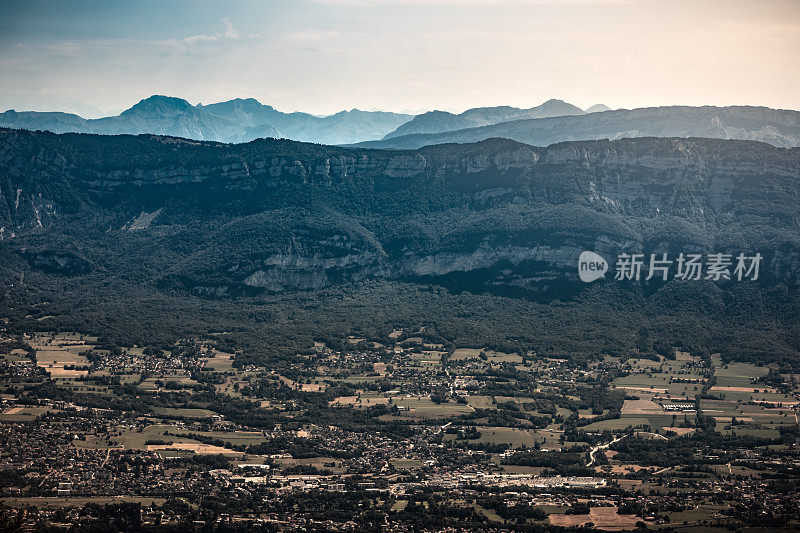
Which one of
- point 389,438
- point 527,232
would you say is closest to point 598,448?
point 389,438

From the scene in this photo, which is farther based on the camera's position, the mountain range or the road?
the mountain range

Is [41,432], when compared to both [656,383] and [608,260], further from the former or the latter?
[608,260]

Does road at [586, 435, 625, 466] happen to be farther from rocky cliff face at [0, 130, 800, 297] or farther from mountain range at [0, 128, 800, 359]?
rocky cliff face at [0, 130, 800, 297]

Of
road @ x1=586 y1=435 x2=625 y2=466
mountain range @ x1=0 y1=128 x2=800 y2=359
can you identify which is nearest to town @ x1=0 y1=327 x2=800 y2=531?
road @ x1=586 y1=435 x2=625 y2=466

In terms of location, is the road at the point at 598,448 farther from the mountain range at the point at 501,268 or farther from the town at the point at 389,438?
the mountain range at the point at 501,268

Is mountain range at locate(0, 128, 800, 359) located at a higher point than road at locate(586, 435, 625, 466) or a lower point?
higher

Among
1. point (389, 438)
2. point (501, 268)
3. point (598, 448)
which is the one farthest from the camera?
point (501, 268)

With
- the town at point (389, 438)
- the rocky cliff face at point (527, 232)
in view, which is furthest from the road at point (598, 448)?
the rocky cliff face at point (527, 232)

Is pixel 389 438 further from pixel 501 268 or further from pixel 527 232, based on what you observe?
pixel 527 232
